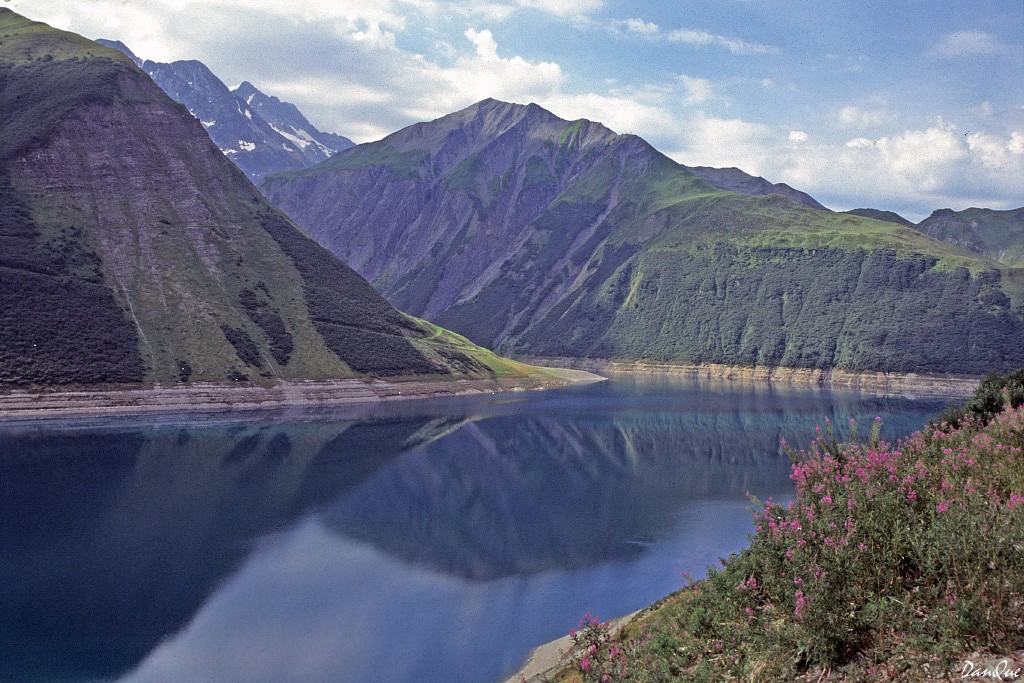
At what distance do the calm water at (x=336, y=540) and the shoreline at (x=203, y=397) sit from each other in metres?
13.0

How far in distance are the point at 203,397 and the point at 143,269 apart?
3842cm

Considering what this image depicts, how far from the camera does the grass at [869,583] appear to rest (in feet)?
36.9

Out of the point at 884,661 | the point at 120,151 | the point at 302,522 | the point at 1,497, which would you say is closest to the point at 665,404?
the point at 302,522

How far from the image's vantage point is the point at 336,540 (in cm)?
5431

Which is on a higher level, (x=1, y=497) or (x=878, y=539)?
(x=878, y=539)

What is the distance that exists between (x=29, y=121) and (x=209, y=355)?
82.7 metres

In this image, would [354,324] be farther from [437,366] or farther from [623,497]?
[623,497]

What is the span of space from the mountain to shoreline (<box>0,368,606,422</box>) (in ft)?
8.68

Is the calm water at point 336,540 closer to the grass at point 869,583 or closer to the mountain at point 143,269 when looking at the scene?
the grass at point 869,583

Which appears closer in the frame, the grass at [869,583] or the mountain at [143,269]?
the grass at [869,583]

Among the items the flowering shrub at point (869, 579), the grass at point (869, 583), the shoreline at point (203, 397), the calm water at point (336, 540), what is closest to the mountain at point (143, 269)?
the shoreline at point (203, 397)

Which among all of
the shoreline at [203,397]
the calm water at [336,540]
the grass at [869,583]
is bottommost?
the shoreline at [203,397]

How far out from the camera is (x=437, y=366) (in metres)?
180

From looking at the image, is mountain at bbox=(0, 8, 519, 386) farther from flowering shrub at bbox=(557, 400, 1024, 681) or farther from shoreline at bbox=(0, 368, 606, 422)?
flowering shrub at bbox=(557, 400, 1024, 681)
